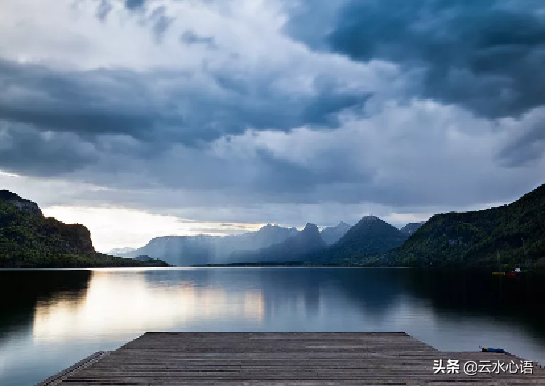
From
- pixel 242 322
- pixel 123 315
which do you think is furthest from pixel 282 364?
pixel 123 315

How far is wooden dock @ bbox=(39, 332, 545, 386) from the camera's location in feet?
48.3

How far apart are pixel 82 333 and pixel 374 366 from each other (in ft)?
125

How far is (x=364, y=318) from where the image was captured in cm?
5703

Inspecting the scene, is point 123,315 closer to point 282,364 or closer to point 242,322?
→ point 242,322

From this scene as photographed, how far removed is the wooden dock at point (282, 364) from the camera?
48.3 ft

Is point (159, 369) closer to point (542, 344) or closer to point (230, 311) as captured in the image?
point (542, 344)

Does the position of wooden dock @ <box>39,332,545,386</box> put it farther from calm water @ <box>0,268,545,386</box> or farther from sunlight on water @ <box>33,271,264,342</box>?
sunlight on water @ <box>33,271,264,342</box>

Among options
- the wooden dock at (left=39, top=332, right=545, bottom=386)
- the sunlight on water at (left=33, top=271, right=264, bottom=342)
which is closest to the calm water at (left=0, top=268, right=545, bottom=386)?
the sunlight on water at (left=33, top=271, right=264, bottom=342)

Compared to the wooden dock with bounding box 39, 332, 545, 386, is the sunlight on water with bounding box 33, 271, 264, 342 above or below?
below

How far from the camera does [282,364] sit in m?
16.9

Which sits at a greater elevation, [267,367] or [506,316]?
[267,367]

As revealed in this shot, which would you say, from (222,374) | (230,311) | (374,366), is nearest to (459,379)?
(374,366)

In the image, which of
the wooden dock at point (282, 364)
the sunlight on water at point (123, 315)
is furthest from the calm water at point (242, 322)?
the wooden dock at point (282, 364)

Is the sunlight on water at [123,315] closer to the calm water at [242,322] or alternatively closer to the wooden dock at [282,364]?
the calm water at [242,322]
